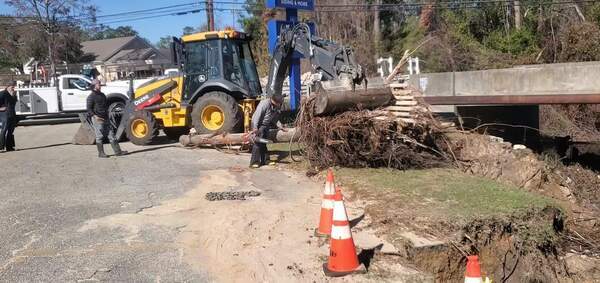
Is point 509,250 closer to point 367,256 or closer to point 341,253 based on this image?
point 367,256

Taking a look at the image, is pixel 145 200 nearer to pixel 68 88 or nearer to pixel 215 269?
pixel 215 269

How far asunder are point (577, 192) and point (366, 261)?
712 centimetres

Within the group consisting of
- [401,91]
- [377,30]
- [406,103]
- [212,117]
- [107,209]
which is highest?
[377,30]

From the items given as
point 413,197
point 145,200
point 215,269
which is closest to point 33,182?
point 145,200

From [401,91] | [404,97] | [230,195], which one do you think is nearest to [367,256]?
[230,195]

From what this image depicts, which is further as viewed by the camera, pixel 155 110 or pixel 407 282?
pixel 155 110

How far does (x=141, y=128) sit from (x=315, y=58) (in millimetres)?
6615

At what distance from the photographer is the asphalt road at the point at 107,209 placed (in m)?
5.66

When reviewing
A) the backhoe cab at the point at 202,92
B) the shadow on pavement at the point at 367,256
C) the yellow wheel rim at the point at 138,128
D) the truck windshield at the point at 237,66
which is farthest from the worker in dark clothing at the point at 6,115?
the shadow on pavement at the point at 367,256

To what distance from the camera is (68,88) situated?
956 inches

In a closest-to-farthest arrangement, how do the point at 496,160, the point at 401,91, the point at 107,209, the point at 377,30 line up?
the point at 107,209
the point at 401,91
the point at 496,160
the point at 377,30

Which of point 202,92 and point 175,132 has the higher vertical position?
point 202,92

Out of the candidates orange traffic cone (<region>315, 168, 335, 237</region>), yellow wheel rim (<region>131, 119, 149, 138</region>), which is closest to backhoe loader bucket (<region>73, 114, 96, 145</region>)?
yellow wheel rim (<region>131, 119, 149, 138</region>)

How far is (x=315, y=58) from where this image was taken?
32.4 feet
